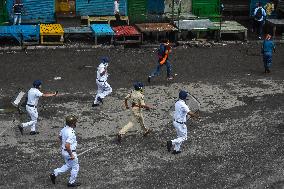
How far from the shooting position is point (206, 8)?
2980 centimetres

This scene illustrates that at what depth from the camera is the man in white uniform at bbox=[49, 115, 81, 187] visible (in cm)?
1387

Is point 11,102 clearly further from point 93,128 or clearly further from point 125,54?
point 125,54

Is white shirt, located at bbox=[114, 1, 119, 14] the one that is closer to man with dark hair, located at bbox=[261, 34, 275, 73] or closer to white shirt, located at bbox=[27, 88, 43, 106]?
man with dark hair, located at bbox=[261, 34, 275, 73]

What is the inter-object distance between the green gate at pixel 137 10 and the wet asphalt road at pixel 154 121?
3.10m

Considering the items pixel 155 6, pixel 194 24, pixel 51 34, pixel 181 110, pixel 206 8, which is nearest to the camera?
pixel 181 110

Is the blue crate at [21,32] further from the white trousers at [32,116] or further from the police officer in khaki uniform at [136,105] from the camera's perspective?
the police officer in khaki uniform at [136,105]

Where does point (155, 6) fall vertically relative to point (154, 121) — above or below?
above

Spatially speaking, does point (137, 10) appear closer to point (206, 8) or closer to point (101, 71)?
point (206, 8)

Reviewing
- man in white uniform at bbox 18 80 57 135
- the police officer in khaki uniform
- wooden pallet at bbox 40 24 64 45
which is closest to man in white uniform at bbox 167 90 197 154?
the police officer in khaki uniform

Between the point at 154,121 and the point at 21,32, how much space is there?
999 cm

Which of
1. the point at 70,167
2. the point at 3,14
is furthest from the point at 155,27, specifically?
the point at 70,167

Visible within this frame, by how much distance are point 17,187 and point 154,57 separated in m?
12.5

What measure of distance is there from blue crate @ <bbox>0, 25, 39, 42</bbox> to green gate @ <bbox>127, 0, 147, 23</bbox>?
5066 mm

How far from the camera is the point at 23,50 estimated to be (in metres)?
25.9
